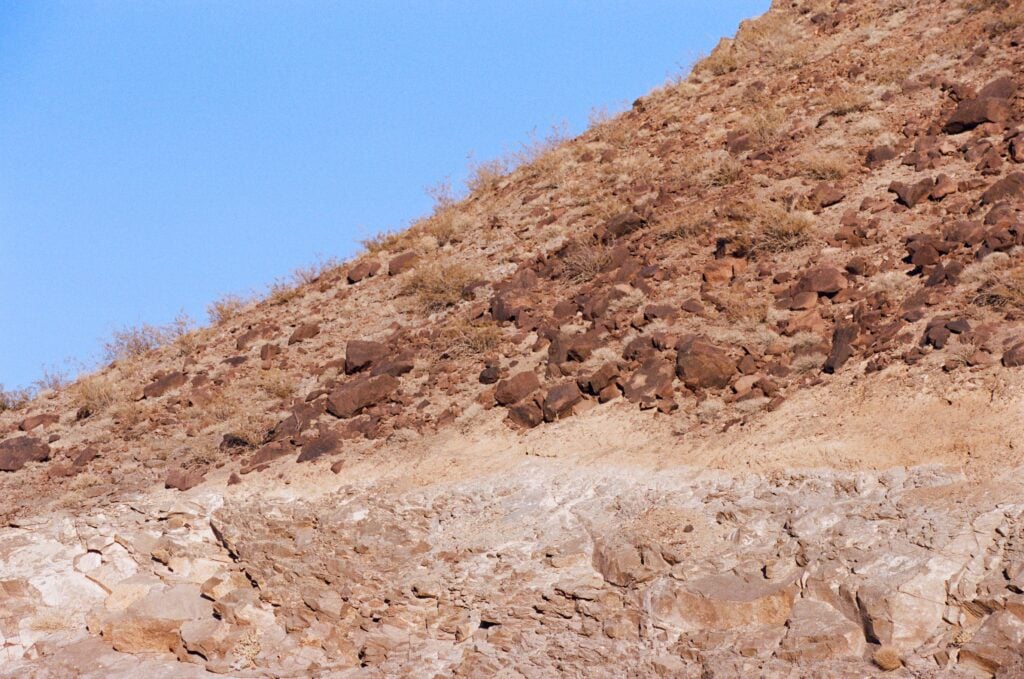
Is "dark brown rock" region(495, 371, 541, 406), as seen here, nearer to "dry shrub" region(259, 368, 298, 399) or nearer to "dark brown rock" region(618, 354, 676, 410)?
"dark brown rock" region(618, 354, 676, 410)

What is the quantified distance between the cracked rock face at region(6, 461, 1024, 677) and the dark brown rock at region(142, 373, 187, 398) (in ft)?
14.9

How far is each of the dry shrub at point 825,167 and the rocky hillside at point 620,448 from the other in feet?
0.23

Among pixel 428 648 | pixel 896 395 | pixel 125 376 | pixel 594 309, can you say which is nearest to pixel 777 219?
pixel 594 309

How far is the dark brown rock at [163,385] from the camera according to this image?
15484 millimetres

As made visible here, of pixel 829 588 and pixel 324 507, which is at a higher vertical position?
pixel 324 507

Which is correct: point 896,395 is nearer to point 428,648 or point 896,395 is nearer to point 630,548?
point 630,548

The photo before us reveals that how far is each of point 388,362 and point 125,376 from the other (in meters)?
5.81

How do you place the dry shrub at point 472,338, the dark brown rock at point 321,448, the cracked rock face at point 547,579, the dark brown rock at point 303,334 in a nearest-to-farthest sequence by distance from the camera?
the cracked rock face at point 547,579, the dark brown rock at point 321,448, the dry shrub at point 472,338, the dark brown rock at point 303,334

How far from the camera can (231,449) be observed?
12594 millimetres

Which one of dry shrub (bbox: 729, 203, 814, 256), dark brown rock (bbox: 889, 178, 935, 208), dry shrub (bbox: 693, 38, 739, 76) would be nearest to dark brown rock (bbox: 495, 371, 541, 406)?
dry shrub (bbox: 729, 203, 814, 256)

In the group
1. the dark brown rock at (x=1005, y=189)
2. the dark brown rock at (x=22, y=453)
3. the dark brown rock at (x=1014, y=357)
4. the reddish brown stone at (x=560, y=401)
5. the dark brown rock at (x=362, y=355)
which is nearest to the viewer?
the dark brown rock at (x=1014, y=357)

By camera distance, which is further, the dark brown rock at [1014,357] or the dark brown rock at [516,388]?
the dark brown rock at [516,388]

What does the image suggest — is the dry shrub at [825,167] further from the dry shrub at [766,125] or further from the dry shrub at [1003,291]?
the dry shrub at [1003,291]

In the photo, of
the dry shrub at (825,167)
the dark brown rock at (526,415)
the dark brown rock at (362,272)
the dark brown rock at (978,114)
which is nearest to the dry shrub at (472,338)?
the dark brown rock at (526,415)
